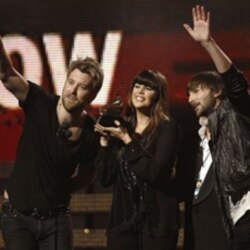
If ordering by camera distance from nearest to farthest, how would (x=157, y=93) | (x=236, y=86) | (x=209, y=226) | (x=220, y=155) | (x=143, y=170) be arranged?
1. (x=236, y=86)
2. (x=220, y=155)
3. (x=143, y=170)
4. (x=209, y=226)
5. (x=157, y=93)

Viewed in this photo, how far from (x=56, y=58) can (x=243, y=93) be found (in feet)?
6.79

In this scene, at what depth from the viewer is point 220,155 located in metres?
3.01

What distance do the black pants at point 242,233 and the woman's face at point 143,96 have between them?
2.45 ft

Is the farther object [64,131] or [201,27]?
[64,131]

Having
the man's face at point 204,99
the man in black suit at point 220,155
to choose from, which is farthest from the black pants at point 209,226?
the man's face at point 204,99

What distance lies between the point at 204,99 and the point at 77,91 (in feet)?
2.09

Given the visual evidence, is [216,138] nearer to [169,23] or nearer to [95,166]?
[95,166]

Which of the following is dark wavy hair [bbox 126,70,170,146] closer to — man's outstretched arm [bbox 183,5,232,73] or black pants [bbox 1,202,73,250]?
man's outstretched arm [bbox 183,5,232,73]

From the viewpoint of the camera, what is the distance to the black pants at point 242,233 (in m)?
2.96

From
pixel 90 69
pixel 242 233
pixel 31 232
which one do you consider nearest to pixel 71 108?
pixel 90 69

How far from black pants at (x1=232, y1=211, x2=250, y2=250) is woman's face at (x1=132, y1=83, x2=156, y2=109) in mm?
748

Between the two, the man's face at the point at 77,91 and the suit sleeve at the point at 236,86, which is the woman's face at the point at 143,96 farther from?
the suit sleeve at the point at 236,86

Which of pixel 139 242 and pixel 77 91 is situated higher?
pixel 77 91

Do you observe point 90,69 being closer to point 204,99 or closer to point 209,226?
point 204,99
